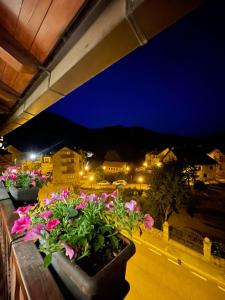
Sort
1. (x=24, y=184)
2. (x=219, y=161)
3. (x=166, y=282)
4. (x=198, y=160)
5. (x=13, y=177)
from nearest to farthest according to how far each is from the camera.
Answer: (x=24, y=184)
(x=13, y=177)
(x=166, y=282)
(x=198, y=160)
(x=219, y=161)

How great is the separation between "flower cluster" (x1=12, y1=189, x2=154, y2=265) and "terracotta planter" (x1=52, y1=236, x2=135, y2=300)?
0.05 meters

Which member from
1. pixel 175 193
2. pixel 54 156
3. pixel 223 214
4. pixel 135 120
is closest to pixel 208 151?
pixel 223 214

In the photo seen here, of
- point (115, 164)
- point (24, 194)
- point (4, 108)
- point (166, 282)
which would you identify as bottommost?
point (166, 282)

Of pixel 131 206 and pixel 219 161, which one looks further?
pixel 219 161

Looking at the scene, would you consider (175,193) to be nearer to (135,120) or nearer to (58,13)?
(58,13)

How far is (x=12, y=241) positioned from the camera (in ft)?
3.47

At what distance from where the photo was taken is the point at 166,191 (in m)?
11.0

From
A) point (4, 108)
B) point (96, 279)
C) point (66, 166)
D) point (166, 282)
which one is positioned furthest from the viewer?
point (66, 166)

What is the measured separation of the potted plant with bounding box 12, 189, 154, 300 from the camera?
27.5 inches

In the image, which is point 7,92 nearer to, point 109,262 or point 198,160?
point 109,262

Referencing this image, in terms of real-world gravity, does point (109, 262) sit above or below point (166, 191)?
above

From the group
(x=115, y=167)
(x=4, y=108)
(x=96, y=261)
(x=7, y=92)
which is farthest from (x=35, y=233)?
(x=115, y=167)

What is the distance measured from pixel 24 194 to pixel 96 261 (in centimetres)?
161

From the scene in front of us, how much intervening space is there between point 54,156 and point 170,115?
35081 millimetres
